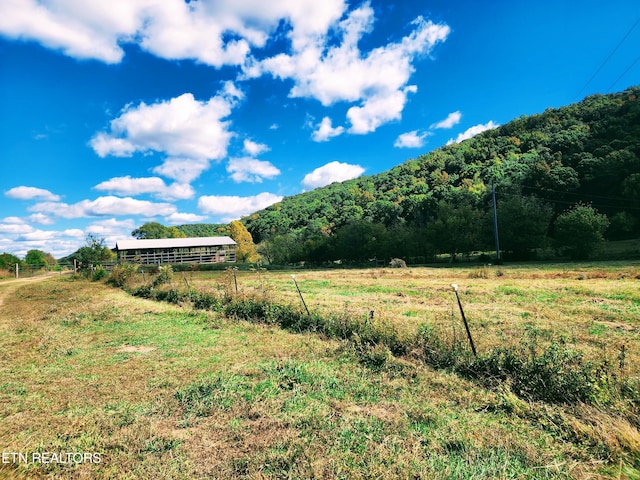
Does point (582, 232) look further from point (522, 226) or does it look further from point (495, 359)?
point (495, 359)

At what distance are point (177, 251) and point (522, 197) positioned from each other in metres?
60.3

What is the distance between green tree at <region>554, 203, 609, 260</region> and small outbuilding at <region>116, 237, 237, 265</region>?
180 ft

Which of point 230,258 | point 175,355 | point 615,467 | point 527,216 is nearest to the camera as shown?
point 615,467

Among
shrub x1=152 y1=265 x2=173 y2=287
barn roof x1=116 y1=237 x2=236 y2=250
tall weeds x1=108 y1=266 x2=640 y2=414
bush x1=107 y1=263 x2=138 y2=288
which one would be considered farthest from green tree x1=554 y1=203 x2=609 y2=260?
barn roof x1=116 y1=237 x2=236 y2=250

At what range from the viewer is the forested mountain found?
141 feet

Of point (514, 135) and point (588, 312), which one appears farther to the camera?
point (514, 135)

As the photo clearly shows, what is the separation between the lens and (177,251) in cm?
6262

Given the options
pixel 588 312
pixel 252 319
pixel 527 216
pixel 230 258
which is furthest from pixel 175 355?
pixel 230 258

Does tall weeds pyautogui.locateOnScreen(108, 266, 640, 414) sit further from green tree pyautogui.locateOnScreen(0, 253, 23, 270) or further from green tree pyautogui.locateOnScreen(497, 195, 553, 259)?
green tree pyautogui.locateOnScreen(0, 253, 23, 270)

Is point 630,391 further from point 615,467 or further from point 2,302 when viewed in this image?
point 2,302

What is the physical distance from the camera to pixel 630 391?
4.17 m

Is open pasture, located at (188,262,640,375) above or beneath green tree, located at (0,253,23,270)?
beneath

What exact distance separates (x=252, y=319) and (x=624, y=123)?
70362 mm

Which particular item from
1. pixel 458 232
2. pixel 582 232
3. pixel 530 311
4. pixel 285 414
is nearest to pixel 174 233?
pixel 458 232
